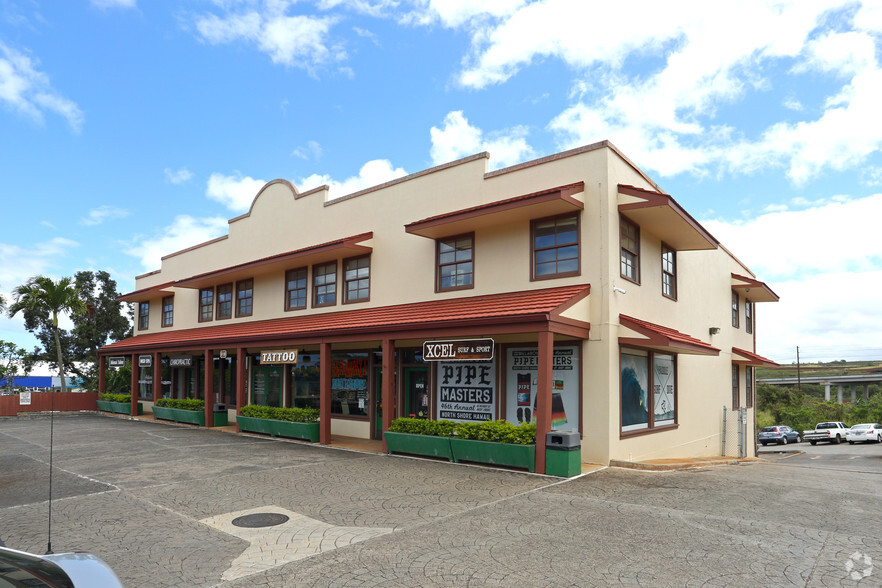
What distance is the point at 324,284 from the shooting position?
19.8 m

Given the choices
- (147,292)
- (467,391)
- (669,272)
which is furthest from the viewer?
(147,292)

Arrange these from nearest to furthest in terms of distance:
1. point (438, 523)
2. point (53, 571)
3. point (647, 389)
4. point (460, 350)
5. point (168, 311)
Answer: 1. point (53, 571)
2. point (438, 523)
3. point (460, 350)
4. point (647, 389)
5. point (168, 311)

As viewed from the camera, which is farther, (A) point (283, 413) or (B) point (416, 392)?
(A) point (283, 413)

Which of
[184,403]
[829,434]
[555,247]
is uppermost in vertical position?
[555,247]

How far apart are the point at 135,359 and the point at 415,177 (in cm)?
1707

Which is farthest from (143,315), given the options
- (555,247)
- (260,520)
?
(260,520)

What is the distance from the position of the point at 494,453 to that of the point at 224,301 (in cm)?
1585

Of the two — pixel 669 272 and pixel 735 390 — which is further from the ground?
pixel 669 272

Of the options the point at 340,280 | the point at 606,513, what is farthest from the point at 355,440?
the point at 606,513

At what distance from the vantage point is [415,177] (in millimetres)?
17203

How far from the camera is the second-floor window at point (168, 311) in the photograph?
28.2m

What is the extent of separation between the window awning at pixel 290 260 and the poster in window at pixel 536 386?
19.6 ft

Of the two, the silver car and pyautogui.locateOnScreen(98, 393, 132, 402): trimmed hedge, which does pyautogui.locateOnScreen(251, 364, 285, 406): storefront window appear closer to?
pyautogui.locateOnScreen(98, 393, 132, 402): trimmed hedge

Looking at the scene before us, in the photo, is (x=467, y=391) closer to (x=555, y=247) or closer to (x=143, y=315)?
(x=555, y=247)
